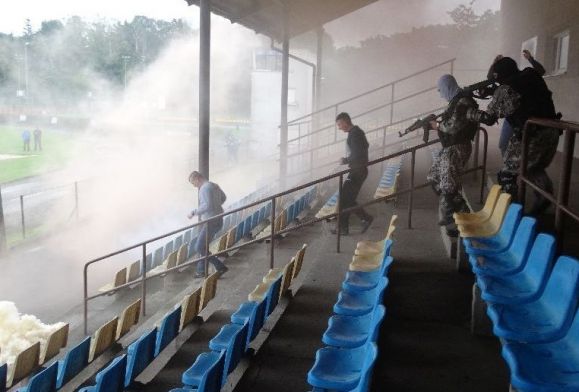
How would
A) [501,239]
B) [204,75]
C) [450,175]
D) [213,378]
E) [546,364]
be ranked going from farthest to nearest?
1. [204,75]
2. [450,175]
3. [501,239]
4. [213,378]
5. [546,364]

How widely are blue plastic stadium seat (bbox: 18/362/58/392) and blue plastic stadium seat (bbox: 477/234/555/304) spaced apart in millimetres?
3422

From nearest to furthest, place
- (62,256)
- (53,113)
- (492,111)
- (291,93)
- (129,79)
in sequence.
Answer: (492,111) → (62,256) → (291,93) → (129,79) → (53,113)

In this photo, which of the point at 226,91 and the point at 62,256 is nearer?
the point at 62,256

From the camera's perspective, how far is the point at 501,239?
386 cm

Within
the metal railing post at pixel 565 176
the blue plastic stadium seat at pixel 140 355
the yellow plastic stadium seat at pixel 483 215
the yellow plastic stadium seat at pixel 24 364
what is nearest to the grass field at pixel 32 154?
the yellow plastic stadium seat at pixel 24 364

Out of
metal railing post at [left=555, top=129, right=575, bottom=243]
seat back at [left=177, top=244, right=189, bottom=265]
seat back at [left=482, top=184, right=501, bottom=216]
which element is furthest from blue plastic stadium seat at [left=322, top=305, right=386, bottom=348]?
seat back at [left=177, top=244, right=189, bottom=265]

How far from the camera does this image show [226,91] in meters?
34.8

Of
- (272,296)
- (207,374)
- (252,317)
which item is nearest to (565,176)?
(207,374)

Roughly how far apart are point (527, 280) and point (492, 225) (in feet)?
4.05

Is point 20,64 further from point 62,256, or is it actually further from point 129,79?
point 62,256

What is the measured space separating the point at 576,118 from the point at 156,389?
257 inches

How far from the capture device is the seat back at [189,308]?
5.32 meters

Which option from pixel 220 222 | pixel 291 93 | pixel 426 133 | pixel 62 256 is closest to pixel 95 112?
pixel 291 93

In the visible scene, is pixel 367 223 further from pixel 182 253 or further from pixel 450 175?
pixel 182 253
